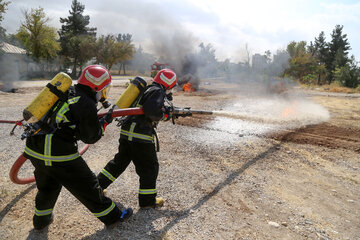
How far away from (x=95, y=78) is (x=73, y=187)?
1.17 meters

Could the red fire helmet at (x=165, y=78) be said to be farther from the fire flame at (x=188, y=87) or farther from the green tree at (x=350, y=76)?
the green tree at (x=350, y=76)

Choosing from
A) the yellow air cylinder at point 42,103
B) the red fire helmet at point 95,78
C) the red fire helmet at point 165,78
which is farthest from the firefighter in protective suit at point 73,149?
the red fire helmet at point 165,78

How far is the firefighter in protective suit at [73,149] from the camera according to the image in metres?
2.42

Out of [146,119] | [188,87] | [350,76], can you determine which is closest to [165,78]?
[146,119]

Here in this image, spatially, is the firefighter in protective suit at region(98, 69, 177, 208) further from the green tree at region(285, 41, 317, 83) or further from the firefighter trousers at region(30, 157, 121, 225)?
the green tree at region(285, 41, 317, 83)

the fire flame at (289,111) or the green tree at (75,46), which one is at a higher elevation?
the green tree at (75,46)

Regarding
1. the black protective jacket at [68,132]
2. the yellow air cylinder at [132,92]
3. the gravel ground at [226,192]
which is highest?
the yellow air cylinder at [132,92]

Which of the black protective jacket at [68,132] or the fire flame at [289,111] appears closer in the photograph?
the black protective jacket at [68,132]

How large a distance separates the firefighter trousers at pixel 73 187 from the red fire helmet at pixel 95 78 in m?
0.80

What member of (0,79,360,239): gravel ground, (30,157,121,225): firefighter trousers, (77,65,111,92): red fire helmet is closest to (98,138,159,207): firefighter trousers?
(0,79,360,239): gravel ground

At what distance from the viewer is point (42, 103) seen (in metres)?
2.43

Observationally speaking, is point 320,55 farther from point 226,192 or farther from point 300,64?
point 226,192

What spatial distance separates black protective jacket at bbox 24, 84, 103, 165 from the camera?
241 cm

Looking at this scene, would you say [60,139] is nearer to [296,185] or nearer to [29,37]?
[296,185]
